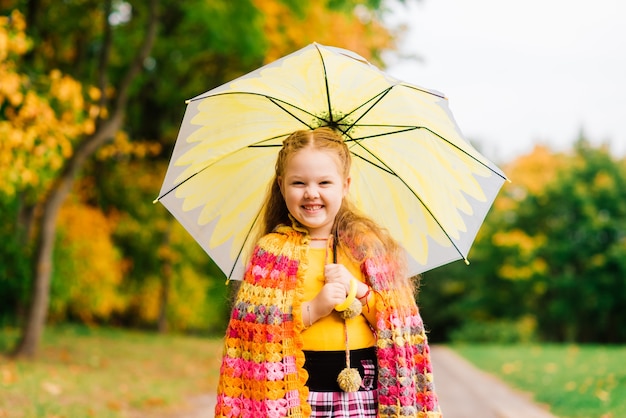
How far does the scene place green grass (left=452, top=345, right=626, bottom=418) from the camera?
770 centimetres

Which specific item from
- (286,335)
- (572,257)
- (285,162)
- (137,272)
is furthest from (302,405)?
(572,257)

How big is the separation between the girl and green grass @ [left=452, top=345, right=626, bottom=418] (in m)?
4.89

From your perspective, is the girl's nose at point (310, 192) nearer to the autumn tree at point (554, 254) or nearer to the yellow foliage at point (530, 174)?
the autumn tree at point (554, 254)

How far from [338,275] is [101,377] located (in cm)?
727

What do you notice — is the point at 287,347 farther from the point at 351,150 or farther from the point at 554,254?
the point at 554,254

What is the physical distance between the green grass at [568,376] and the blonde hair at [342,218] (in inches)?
190

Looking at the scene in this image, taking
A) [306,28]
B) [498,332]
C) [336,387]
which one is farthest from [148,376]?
[498,332]

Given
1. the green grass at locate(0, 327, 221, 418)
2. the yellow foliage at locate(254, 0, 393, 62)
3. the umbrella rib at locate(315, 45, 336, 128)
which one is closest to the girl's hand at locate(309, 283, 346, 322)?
the umbrella rib at locate(315, 45, 336, 128)

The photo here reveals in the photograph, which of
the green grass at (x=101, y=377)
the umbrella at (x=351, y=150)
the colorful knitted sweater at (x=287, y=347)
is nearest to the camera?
the colorful knitted sweater at (x=287, y=347)

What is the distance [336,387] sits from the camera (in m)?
2.79

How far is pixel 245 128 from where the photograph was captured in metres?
3.23

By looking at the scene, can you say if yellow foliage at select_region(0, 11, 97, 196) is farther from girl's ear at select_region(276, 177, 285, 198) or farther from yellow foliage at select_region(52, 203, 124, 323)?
yellow foliage at select_region(52, 203, 124, 323)

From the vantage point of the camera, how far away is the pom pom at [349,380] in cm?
272

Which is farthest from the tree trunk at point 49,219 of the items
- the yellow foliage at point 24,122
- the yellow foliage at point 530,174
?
the yellow foliage at point 530,174
